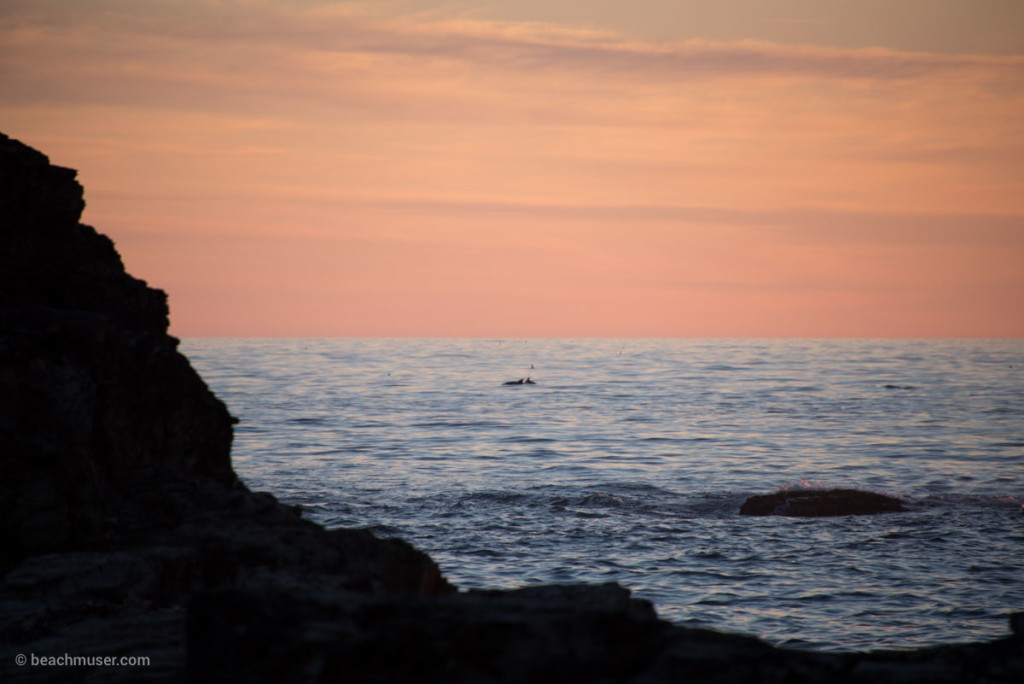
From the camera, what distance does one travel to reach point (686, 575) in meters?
16.2

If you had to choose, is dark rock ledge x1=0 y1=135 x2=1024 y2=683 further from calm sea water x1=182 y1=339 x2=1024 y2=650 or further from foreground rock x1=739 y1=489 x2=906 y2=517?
foreground rock x1=739 y1=489 x2=906 y2=517

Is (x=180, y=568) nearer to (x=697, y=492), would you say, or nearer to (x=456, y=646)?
(x=456, y=646)

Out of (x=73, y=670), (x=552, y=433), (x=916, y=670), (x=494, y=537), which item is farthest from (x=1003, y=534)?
(x=552, y=433)

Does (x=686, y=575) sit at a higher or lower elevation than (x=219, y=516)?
lower

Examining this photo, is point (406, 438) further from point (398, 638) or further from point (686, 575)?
point (398, 638)

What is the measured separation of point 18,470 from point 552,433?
36229mm

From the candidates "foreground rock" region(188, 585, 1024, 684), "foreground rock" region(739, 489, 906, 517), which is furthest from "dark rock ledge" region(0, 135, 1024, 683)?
"foreground rock" region(739, 489, 906, 517)

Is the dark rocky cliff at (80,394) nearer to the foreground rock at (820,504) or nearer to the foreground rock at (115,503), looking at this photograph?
the foreground rock at (115,503)

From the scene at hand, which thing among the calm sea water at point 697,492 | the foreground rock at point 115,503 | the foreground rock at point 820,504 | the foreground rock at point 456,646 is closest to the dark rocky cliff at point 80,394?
the foreground rock at point 115,503

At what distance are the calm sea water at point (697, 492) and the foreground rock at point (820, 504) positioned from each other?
66cm

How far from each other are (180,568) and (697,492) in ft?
67.8

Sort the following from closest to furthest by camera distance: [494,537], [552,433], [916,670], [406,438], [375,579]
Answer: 1. [916,670]
2. [375,579]
3. [494,537]
4. [406,438]
5. [552,433]

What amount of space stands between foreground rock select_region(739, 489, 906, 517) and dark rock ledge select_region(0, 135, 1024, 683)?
15565 millimetres

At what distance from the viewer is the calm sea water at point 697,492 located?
1489 centimetres
